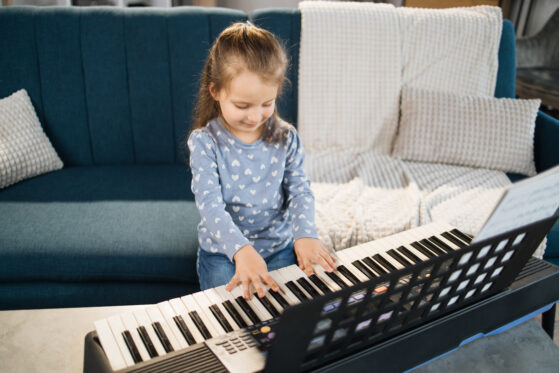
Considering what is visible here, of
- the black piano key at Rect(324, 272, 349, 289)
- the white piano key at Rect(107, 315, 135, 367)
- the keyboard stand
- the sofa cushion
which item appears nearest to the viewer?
the keyboard stand

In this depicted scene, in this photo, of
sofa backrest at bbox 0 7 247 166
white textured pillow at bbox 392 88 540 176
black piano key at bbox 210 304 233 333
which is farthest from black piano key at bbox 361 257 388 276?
sofa backrest at bbox 0 7 247 166

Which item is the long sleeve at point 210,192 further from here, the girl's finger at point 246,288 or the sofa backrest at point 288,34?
the sofa backrest at point 288,34

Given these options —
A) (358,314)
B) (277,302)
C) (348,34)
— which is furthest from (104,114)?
(358,314)

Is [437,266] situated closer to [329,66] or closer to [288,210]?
[288,210]

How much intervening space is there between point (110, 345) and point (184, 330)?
12cm

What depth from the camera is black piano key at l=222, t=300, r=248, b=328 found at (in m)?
0.76

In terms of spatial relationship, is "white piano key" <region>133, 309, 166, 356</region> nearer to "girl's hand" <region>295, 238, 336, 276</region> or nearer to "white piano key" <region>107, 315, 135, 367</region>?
"white piano key" <region>107, 315, 135, 367</region>

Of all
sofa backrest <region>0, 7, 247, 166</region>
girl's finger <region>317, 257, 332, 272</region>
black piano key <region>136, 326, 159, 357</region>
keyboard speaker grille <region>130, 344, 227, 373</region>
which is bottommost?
girl's finger <region>317, 257, 332, 272</region>

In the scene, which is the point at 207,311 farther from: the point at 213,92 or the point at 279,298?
the point at 213,92

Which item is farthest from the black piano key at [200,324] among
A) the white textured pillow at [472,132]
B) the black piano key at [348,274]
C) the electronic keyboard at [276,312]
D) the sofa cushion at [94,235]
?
the white textured pillow at [472,132]

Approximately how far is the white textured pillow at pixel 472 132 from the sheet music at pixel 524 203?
131 cm

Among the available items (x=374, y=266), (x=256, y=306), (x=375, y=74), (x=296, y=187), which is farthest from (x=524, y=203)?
(x=375, y=74)

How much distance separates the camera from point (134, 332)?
720 millimetres

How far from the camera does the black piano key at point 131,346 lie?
0.67 metres
